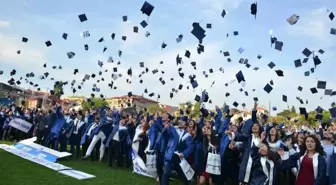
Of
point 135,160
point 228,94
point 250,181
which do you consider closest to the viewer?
point 250,181

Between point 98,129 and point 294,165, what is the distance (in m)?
6.30

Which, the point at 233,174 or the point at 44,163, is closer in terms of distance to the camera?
the point at 233,174

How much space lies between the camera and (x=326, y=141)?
793 centimetres

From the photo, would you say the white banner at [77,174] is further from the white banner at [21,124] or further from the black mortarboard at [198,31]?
the white banner at [21,124]

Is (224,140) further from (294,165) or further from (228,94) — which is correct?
(228,94)

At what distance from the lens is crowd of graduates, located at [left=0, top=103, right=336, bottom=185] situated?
614cm

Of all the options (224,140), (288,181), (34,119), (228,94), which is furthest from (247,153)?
(34,119)

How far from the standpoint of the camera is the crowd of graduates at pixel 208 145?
20.1 feet

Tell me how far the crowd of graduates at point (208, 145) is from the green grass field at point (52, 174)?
0.64 meters

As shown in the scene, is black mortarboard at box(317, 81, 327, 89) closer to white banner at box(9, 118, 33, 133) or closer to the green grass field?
the green grass field

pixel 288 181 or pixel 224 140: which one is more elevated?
pixel 224 140

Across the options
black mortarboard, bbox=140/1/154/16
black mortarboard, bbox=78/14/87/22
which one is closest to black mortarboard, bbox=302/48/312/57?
black mortarboard, bbox=140/1/154/16

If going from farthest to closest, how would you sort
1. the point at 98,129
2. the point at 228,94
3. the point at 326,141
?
the point at 228,94
the point at 98,129
the point at 326,141

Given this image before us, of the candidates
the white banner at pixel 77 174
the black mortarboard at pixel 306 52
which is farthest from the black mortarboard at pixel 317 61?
the white banner at pixel 77 174
